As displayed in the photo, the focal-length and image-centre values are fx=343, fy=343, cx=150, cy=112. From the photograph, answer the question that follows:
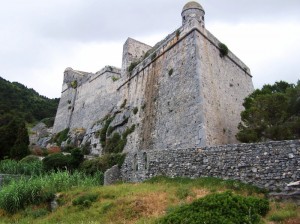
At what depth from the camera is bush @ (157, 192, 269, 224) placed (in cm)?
775

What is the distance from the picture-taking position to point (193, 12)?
21953mm

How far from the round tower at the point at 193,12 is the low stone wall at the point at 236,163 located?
33.8ft

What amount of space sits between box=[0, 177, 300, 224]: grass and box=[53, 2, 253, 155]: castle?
545 centimetres

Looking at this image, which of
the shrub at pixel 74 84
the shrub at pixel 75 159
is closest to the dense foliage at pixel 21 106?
the shrub at pixel 74 84

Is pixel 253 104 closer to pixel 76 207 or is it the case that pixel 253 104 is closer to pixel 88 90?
pixel 76 207

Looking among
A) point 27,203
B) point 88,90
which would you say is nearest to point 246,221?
point 27,203

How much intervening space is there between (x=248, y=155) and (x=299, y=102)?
26.4 ft

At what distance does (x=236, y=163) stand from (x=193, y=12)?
42.1 ft

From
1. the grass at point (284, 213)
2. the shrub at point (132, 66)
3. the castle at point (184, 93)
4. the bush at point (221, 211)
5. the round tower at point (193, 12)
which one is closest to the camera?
the bush at point (221, 211)

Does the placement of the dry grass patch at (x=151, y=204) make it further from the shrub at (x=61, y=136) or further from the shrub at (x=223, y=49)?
the shrub at (x=61, y=136)

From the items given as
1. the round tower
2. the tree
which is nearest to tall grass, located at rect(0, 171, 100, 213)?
the tree

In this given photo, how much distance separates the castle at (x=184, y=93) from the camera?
18666 millimetres

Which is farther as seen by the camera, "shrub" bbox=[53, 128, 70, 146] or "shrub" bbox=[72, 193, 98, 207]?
Answer: "shrub" bbox=[53, 128, 70, 146]

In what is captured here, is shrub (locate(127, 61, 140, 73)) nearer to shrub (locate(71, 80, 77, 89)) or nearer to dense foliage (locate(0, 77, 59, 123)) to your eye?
shrub (locate(71, 80, 77, 89))
